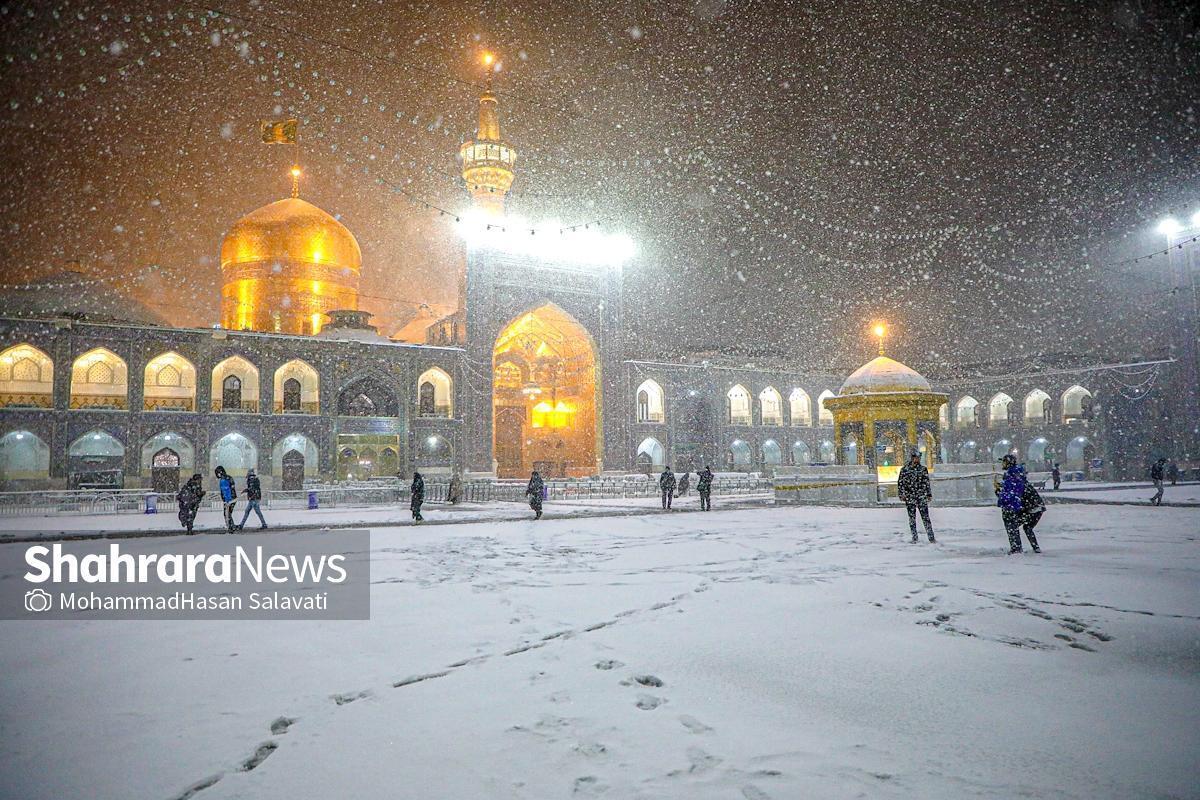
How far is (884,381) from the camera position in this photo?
18.4 metres

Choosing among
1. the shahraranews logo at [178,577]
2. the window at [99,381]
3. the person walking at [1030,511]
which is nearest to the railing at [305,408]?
the window at [99,381]

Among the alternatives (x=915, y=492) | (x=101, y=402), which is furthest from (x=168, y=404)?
(x=915, y=492)

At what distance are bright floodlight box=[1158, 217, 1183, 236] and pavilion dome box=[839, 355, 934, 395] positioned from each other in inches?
667

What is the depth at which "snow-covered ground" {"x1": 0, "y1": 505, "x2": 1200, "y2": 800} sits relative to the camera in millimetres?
2439

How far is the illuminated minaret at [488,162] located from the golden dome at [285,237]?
6584mm

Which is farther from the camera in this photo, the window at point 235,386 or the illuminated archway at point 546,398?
the illuminated archway at point 546,398

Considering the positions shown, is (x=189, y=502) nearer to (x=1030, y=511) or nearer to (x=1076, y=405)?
(x=1030, y=511)

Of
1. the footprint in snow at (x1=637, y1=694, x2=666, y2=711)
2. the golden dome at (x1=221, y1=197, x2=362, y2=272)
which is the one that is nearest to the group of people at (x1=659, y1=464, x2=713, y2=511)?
the footprint in snow at (x1=637, y1=694, x2=666, y2=711)

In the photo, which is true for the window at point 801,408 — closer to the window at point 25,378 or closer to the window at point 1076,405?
the window at point 1076,405

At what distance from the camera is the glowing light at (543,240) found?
1193 inches

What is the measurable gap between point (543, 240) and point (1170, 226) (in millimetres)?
24292

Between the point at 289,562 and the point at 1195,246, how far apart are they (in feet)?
109

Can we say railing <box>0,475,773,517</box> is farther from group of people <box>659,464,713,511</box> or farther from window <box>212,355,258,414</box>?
window <box>212,355,258,414</box>

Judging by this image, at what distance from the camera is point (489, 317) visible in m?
30.0
